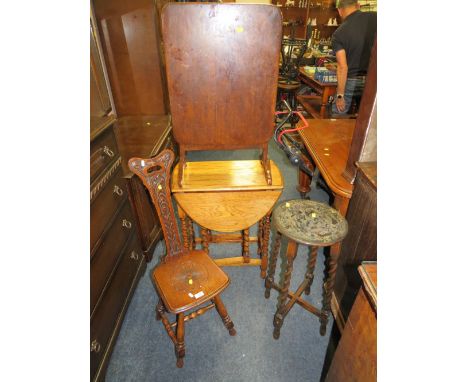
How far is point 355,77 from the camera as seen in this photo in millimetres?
3250

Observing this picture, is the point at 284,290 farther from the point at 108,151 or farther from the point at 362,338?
the point at 108,151

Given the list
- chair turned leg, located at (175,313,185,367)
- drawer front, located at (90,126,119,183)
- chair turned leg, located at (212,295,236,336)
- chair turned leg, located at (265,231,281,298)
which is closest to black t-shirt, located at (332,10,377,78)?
chair turned leg, located at (265,231,281,298)

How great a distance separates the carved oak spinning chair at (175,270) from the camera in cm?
135

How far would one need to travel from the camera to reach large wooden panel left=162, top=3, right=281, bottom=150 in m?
1.12

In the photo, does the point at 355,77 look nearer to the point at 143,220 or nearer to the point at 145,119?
the point at 145,119

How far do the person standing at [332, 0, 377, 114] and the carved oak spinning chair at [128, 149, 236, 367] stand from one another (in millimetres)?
2604

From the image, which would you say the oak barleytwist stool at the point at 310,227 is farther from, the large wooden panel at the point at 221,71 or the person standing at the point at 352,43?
the person standing at the point at 352,43

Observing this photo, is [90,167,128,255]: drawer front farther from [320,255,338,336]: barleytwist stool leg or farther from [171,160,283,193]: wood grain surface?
[320,255,338,336]: barleytwist stool leg

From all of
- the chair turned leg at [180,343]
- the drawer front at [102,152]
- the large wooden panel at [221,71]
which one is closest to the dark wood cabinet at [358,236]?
the large wooden panel at [221,71]

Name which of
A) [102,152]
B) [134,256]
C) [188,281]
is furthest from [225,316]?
[102,152]

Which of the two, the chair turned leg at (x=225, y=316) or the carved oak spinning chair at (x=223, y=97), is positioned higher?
the carved oak spinning chair at (x=223, y=97)

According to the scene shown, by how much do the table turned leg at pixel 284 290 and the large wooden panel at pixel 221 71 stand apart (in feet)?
1.99
